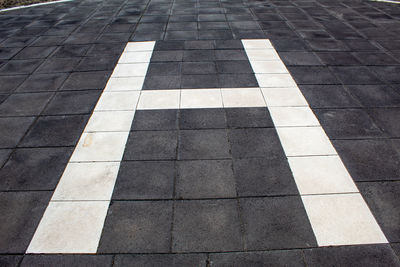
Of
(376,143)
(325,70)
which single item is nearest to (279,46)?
(325,70)

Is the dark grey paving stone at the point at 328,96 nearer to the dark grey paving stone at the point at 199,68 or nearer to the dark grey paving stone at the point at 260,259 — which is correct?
the dark grey paving stone at the point at 199,68

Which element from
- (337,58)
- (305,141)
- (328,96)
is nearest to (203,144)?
(305,141)

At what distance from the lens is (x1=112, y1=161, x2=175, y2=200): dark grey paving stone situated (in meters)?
3.96

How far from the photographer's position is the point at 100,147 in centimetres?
477

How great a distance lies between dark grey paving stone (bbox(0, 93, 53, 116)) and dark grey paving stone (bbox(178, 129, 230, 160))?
3031mm

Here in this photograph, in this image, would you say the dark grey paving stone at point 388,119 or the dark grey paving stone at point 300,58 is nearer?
the dark grey paving stone at point 388,119

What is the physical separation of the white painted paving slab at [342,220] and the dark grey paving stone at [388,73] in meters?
3.78

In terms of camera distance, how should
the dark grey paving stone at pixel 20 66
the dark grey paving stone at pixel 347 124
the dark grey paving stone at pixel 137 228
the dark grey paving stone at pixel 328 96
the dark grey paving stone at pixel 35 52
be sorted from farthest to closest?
the dark grey paving stone at pixel 35 52
the dark grey paving stone at pixel 20 66
the dark grey paving stone at pixel 328 96
the dark grey paving stone at pixel 347 124
the dark grey paving stone at pixel 137 228

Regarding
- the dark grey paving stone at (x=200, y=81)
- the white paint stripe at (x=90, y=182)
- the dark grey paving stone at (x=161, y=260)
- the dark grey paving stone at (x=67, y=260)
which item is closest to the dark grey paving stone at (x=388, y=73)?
the dark grey paving stone at (x=200, y=81)

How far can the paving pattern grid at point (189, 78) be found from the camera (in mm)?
3559

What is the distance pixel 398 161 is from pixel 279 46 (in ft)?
15.0

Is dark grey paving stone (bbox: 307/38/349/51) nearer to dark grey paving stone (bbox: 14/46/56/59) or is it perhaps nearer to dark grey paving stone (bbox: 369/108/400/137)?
dark grey paving stone (bbox: 369/108/400/137)

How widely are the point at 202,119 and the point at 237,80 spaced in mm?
1646

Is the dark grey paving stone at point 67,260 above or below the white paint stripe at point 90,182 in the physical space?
below
